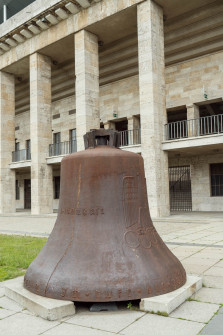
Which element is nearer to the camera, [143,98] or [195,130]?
[143,98]

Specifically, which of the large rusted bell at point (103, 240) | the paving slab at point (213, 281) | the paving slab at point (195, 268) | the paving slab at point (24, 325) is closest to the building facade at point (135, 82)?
the paving slab at point (195, 268)

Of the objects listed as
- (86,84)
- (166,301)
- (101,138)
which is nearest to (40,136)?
(86,84)

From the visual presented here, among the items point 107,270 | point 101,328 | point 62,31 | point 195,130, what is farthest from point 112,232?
point 62,31

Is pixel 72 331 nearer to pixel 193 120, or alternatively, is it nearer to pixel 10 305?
pixel 10 305

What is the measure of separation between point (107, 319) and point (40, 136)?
63.2 feet

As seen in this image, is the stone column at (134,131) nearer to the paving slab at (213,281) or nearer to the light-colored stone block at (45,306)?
the paving slab at (213,281)

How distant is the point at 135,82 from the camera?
74.7 ft

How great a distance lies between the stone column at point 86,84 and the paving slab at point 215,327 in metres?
15.9

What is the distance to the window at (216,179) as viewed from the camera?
19.4 meters

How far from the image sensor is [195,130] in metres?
18.8

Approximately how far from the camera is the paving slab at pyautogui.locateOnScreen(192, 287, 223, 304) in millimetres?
3672

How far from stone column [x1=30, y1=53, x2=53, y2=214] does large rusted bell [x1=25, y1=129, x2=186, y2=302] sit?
17.7m

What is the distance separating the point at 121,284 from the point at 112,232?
561 mm

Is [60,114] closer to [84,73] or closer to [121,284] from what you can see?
[84,73]
